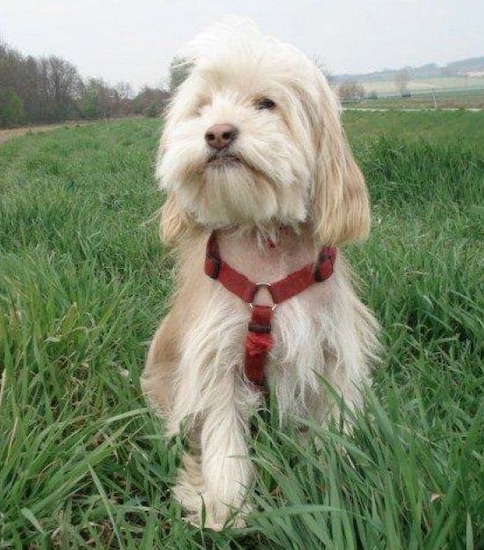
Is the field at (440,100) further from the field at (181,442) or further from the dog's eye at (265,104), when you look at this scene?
the dog's eye at (265,104)

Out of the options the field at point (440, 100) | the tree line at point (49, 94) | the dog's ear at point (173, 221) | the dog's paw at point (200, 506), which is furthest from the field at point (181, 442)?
the tree line at point (49, 94)

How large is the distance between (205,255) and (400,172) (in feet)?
12.8

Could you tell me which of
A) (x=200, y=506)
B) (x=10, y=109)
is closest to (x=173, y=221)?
(x=200, y=506)

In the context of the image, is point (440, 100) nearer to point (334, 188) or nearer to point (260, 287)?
point (334, 188)

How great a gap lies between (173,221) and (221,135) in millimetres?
598

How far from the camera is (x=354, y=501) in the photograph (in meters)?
1.71

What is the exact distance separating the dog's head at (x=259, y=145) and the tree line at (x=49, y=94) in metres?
62.2

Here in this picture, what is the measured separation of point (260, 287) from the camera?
7.30ft

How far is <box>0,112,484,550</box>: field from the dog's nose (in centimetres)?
87

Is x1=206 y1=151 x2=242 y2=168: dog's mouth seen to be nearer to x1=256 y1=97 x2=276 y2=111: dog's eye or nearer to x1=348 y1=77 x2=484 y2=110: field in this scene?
x1=256 y1=97 x2=276 y2=111: dog's eye

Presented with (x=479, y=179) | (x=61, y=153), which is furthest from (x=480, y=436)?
(x=61, y=153)

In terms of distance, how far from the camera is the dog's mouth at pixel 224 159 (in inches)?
79.6

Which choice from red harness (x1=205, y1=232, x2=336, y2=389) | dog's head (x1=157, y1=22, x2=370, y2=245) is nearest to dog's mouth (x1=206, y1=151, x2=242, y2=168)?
dog's head (x1=157, y1=22, x2=370, y2=245)

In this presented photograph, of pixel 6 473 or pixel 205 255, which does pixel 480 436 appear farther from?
pixel 6 473
